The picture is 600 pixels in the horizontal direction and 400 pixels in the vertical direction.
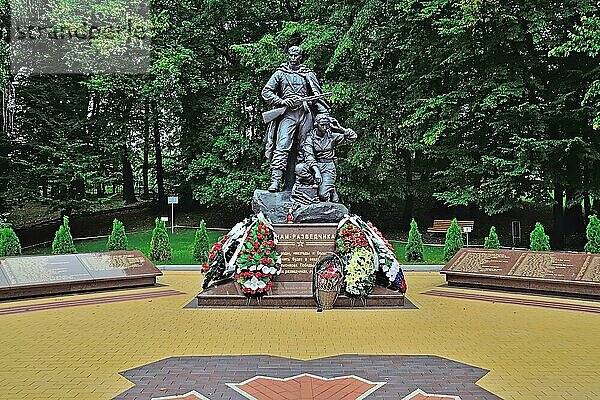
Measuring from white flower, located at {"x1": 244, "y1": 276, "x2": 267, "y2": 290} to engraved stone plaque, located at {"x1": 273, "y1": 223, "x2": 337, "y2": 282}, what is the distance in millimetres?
632

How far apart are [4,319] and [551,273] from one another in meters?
9.74

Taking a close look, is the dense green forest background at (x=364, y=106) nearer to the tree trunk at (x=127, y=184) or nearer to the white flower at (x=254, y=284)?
the tree trunk at (x=127, y=184)

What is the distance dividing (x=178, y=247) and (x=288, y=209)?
11276 millimetres

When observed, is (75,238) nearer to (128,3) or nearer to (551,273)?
(128,3)

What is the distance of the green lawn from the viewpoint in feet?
58.6

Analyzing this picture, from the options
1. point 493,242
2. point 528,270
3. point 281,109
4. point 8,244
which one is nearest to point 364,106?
point 493,242

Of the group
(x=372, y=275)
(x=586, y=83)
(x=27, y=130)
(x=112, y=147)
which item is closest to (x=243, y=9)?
(x=112, y=147)

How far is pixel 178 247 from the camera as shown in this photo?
2169 cm

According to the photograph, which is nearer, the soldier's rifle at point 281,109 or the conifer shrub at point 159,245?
the soldier's rifle at point 281,109

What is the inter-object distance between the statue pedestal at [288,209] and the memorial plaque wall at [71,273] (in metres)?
2.82

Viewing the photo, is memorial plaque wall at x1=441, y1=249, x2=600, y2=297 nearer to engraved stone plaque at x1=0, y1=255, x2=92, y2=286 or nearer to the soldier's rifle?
the soldier's rifle

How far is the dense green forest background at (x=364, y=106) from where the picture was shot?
18078 millimetres

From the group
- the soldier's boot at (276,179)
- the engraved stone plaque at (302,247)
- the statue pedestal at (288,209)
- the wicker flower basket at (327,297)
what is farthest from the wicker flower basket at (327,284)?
the soldier's boot at (276,179)

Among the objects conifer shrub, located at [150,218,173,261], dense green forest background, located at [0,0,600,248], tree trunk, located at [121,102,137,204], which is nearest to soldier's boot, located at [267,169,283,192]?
conifer shrub, located at [150,218,173,261]
